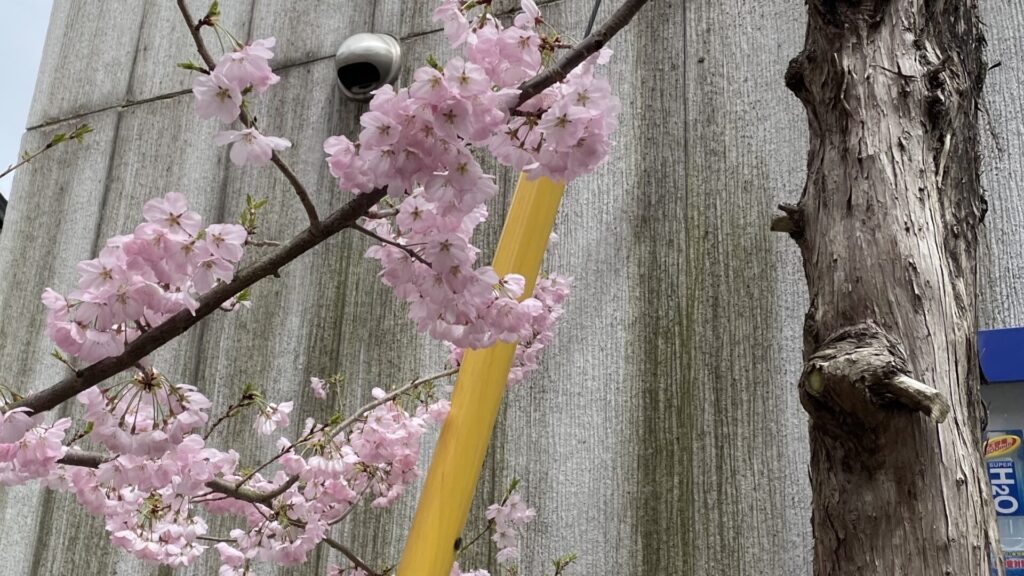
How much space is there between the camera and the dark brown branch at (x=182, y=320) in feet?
2.88

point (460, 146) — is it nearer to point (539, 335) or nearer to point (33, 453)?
point (33, 453)

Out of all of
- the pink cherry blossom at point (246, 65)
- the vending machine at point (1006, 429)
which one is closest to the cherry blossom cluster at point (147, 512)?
the pink cherry blossom at point (246, 65)

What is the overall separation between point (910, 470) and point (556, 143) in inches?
23.9

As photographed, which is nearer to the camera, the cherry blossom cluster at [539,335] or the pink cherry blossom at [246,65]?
the pink cherry blossom at [246,65]

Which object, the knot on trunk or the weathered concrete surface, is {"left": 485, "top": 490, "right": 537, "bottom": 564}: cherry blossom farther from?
the knot on trunk

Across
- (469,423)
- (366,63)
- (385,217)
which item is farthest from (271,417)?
(366,63)

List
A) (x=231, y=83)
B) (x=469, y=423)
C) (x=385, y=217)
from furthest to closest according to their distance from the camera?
(x=469, y=423), (x=385, y=217), (x=231, y=83)

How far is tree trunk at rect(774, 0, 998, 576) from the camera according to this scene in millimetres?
1008

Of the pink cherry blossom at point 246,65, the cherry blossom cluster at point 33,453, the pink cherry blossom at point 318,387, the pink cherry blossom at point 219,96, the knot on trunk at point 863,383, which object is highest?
the pink cherry blossom at point 318,387

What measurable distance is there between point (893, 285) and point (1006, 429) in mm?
789

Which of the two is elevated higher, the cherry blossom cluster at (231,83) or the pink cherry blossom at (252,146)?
the cherry blossom cluster at (231,83)

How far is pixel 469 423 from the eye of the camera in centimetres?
156

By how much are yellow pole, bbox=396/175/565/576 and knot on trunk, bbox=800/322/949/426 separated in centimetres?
63

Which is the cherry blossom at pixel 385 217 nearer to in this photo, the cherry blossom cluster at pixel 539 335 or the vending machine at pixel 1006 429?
the cherry blossom cluster at pixel 539 335
